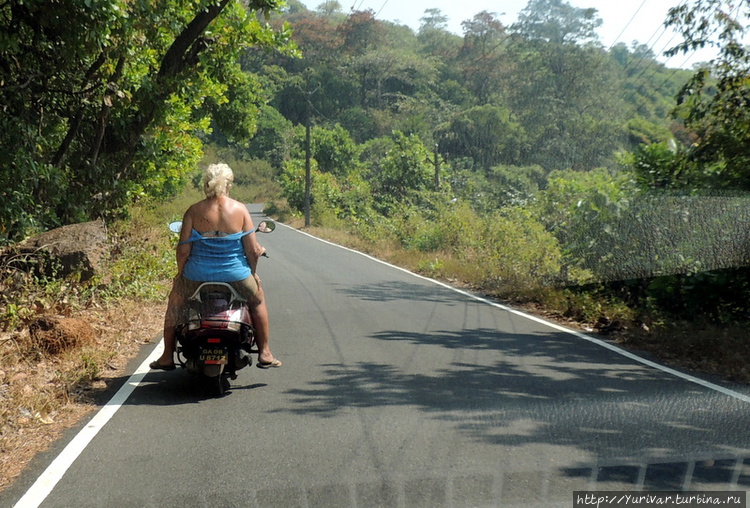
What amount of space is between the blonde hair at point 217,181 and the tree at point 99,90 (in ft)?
9.86

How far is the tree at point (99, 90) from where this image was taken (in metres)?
10.3

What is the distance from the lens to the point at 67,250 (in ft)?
35.3

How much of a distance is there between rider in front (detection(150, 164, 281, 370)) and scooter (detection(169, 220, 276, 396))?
0.10 m

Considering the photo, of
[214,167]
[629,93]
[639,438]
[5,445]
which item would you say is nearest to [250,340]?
[214,167]

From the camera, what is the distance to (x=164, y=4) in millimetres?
12156

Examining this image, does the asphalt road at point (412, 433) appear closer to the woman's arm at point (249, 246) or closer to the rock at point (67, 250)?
the woman's arm at point (249, 246)

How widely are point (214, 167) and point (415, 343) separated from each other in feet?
11.8

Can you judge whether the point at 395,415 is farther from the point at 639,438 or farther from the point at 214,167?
the point at 214,167

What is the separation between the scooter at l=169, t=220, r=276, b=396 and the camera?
681 cm

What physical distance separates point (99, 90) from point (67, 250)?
3.42 m

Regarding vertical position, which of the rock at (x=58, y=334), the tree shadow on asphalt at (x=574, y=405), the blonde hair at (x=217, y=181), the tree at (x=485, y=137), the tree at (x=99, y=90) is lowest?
the tree shadow on asphalt at (x=574, y=405)

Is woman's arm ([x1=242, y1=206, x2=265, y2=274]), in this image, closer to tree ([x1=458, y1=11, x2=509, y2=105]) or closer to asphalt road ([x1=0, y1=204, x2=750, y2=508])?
asphalt road ([x1=0, y1=204, x2=750, y2=508])

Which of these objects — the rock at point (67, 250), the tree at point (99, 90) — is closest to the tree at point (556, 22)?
the tree at point (99, 90)

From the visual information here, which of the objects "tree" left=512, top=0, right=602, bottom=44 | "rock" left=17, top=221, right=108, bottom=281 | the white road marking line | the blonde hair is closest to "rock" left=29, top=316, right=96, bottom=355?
the white road marking line
